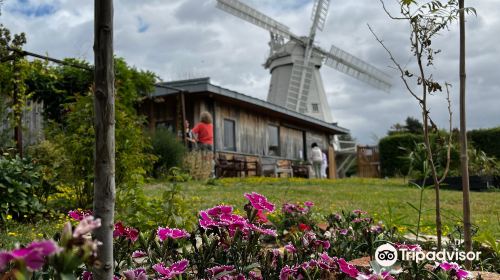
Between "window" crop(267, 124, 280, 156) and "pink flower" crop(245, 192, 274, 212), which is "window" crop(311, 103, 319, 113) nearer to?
"window" crop(267, 124, 280, 156)

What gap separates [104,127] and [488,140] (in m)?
23.5

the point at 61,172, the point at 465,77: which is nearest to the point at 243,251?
the point at 465,77

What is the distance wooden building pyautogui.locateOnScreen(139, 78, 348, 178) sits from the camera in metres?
14.9

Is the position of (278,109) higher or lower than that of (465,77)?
higher

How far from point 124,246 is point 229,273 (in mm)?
531

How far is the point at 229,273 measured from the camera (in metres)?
1.60

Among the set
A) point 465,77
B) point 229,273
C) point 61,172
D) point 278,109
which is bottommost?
point 229,273

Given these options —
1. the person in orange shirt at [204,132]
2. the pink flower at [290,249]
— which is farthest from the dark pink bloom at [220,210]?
the person in orange shirt at [204,132]

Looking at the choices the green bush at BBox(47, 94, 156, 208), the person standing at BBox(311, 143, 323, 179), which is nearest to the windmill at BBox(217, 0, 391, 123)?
the person standing at BBox(311, 143, 323, 179)

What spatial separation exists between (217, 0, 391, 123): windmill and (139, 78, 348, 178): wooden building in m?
6.01

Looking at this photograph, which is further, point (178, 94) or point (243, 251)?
point (178, 94)

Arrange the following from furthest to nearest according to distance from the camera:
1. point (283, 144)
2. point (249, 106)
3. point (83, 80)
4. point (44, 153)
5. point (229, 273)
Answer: point (283, 144)
point (249, 106)
point (83, 80)
point (44, 153)
point (229, 273)

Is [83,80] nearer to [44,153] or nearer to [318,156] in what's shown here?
[44,153]

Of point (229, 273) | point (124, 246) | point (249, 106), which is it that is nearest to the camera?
point (229, 273)
